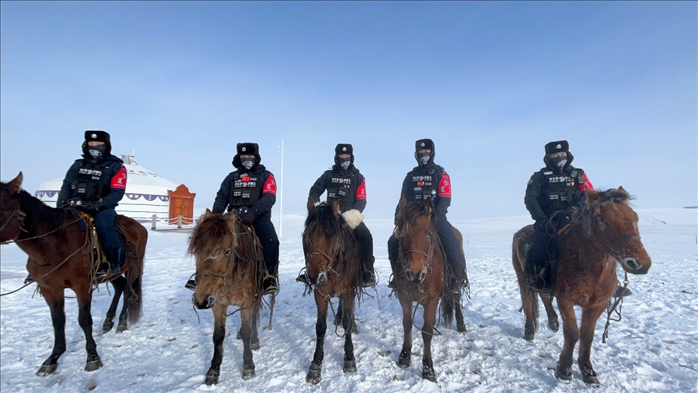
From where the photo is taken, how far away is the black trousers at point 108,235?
5.20 metres

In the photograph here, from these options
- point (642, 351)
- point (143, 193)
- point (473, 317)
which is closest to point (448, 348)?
point (473, 317)

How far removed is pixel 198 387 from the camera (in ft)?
13.3

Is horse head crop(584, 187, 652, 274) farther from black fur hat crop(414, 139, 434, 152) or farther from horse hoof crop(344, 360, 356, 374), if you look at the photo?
horse hoof crop(344, 360, 356, 374)

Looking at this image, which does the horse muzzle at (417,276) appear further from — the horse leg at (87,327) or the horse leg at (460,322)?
the horse leg at (87,327)

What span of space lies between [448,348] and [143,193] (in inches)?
1550

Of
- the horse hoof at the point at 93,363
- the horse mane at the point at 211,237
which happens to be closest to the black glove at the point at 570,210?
the horse mane at the point at 211,237

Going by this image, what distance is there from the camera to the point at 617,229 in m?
3.79

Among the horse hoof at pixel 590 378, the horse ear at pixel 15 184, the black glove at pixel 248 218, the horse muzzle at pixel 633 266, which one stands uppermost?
the horse ear at pixel 15 184

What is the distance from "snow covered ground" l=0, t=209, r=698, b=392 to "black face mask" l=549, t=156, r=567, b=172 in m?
2.86

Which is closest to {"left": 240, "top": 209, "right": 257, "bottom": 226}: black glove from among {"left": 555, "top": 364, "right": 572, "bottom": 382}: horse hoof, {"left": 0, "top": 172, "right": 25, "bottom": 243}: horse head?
{"left": 0, "top": 172, "right": 25, "bottom": 243}: horse head

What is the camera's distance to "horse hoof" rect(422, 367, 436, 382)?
416 cm

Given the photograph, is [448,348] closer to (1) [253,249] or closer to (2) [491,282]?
(1) [253,249]

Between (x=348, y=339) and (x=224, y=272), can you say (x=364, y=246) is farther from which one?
(x=224, y=272)

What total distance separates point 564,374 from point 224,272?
449 cm
